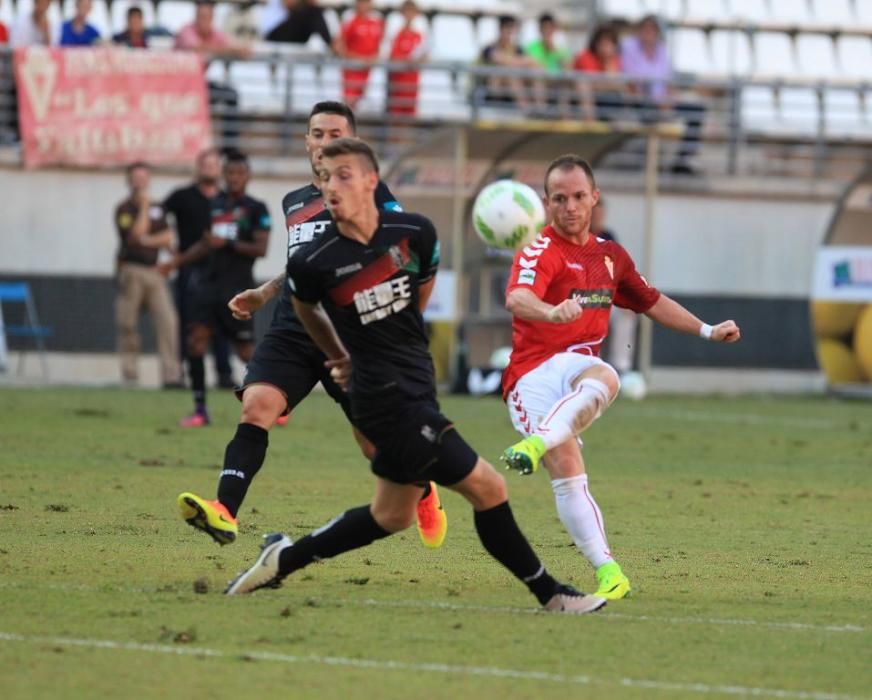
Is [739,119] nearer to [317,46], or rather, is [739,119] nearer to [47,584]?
[317,46]

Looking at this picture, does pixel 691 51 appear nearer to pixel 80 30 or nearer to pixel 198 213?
pixel 80 30

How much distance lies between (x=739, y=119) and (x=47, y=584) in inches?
759

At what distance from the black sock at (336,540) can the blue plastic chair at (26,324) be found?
49.6ft

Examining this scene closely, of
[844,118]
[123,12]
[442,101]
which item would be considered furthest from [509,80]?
[844,118]

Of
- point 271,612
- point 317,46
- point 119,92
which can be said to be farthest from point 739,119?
point 271,612

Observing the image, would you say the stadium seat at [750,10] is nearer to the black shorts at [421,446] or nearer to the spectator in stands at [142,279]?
the spectator in stands at [142,279]

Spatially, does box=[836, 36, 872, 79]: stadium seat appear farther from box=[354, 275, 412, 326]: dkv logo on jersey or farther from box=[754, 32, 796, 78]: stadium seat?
box=[354, 275, 412, 326]: dkv logo on jersey

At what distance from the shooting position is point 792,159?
26.7 metres

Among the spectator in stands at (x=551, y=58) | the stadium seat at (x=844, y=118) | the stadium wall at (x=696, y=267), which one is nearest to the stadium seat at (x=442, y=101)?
the spectator in stands at (x=551, y=58)

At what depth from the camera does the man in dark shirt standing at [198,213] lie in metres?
18.9

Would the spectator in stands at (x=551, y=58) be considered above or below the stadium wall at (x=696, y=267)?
above

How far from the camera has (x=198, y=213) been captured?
19.7 metres

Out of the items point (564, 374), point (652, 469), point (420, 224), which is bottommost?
point (652, 469)

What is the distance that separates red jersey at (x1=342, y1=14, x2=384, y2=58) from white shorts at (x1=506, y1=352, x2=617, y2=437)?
650 inches
